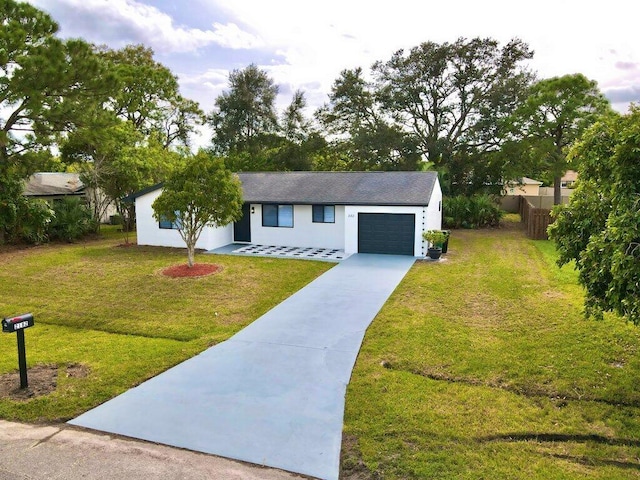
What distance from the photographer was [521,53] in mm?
28609

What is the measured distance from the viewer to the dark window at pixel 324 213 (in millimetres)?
18250

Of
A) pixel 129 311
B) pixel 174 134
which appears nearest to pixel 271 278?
pixel 129 311

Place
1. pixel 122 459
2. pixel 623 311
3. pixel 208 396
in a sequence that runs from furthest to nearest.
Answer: pixel 208 396, pixel 623 311, pixel 122 459

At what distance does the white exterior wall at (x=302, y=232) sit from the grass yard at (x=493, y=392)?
7.19m

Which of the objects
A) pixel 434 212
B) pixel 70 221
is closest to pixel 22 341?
pixel 434 212

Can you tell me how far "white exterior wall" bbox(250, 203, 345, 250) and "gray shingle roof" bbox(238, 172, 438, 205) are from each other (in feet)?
1.70

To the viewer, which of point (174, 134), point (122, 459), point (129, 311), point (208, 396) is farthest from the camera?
point (174, 134)

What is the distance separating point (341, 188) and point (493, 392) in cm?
1330

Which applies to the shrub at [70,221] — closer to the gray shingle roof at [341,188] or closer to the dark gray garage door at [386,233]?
the gray shingle roof at [341,188]

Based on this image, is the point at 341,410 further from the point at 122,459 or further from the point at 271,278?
the point at 271,278

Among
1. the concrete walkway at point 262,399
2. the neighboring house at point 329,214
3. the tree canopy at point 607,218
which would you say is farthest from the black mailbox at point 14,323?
the neighboring house at point 329,214

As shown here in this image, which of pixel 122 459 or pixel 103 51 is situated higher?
pixel 103 51

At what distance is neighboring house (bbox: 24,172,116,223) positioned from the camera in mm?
24969

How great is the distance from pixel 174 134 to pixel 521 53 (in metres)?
24.1
